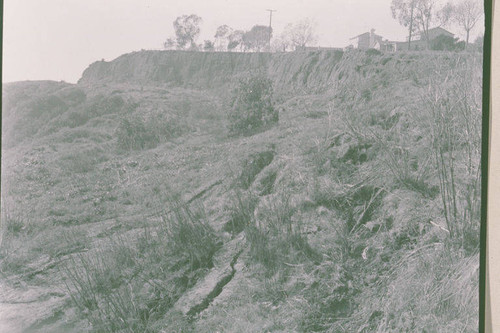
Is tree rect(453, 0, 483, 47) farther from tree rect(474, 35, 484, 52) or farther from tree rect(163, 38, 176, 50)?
tree rect(163, 38, 176, 50)

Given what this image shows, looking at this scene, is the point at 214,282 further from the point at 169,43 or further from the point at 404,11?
the point at 404,11

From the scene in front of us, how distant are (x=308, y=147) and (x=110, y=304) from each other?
2098 mm

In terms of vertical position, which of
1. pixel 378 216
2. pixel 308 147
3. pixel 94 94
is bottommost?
pixel 378 216

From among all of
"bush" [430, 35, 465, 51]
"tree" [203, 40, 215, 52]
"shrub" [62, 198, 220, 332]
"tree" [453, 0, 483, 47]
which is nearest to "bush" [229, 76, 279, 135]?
"tree" [203, 40, 215, 52]

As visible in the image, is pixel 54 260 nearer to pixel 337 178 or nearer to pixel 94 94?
pixel 94 94

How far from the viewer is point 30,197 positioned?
3.91 meters

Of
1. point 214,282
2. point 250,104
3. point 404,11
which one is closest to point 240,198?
point 214,282

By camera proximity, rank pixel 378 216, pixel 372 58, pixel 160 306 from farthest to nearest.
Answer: pixel 372 58 < pixel 378 216 < pixel 160 306

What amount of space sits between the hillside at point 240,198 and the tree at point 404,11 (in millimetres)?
341

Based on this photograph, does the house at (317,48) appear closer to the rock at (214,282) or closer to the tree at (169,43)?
the tree at (169,43)

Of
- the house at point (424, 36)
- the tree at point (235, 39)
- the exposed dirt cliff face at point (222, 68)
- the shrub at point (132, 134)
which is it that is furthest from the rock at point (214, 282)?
the house at point (424, 36)

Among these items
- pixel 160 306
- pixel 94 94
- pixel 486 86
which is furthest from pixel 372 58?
pixel 160 306

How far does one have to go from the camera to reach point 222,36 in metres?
4.08

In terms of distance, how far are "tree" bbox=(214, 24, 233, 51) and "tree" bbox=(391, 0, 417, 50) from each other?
1.43m
